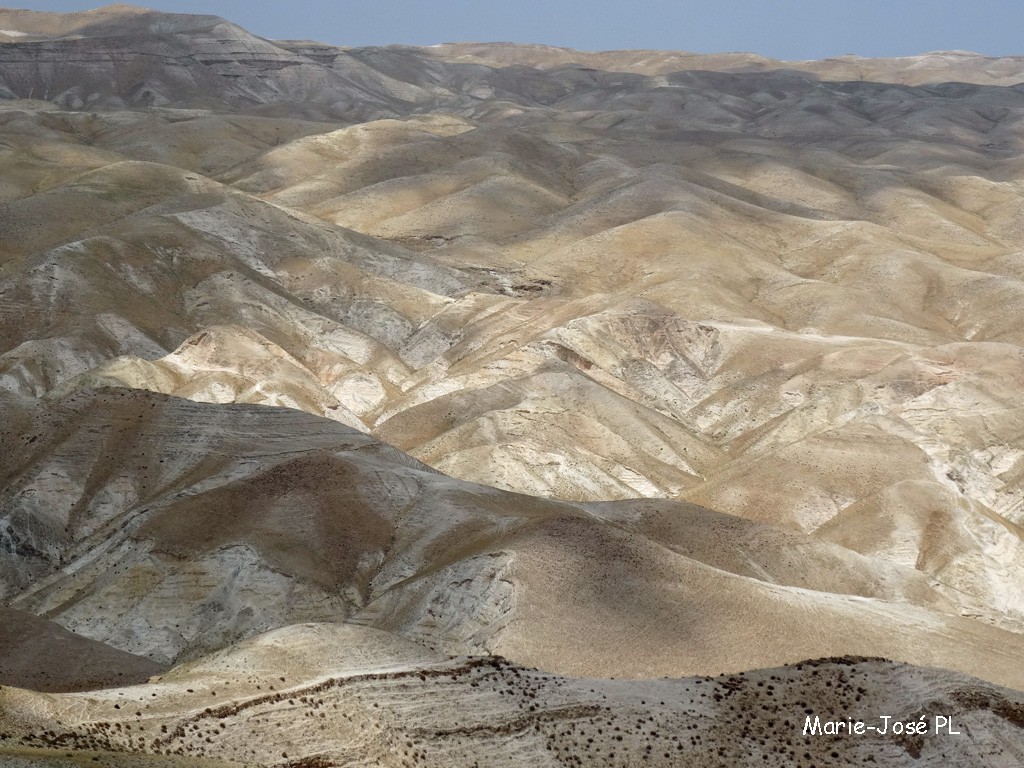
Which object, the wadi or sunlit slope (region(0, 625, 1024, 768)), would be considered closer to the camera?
sunlit slope (region(0, 625, 1024, 768))

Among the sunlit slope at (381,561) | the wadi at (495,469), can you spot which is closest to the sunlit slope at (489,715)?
the wadi at (495,469)

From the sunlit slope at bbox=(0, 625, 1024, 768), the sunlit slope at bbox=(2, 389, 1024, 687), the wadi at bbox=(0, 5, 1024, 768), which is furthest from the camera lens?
the sunlit slope at bbox=(2, 389, 1024, 687)

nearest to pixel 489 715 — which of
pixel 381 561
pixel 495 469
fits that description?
pixel 381 561

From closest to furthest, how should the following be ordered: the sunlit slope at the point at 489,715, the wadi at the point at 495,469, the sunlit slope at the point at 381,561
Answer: the sunlit slope at the point at 489,715
the wadi at the point at 495,469
the sunlit slope at the point at 381,561

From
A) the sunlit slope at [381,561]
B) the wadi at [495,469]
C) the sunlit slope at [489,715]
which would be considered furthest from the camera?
the sunlit slope at [381,561]

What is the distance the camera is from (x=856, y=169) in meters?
185

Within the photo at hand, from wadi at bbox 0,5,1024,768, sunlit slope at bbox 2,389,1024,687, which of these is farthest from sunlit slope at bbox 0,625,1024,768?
sunlit slope at bbox 2,389,1024,687

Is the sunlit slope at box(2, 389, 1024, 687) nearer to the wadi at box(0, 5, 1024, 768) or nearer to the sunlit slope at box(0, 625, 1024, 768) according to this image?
the wadi at box(0, 5, 1024, 768)

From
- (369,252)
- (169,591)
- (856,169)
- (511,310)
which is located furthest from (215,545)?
(856,169)

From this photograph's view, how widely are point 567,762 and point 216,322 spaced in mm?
70092

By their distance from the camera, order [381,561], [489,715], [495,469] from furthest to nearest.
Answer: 1. [495,469]
2. [381,561]
3. [489,715]

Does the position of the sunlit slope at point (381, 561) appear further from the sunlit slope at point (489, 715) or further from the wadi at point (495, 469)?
the sunlit slope at point (489, 715)

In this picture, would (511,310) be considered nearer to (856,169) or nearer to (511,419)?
(511,419)

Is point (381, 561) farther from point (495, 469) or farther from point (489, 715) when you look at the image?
point (495, 469)
